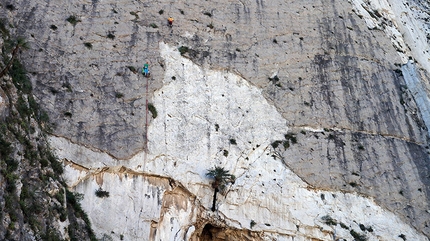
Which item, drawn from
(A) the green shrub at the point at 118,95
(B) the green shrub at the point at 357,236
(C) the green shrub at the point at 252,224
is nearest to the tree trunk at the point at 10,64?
(A) the green shrub at the point at 118,95

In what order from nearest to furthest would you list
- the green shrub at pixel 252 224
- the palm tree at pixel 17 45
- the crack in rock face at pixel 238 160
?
the palm tree at pixel 17 45 < the green shrub at pixel 252 224 < the crack in rock face at pixel 238 160

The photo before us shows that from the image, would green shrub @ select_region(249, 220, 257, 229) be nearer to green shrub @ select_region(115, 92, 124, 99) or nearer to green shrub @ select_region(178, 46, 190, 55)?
green shrub @ select_region(115, 92, 124, 99)

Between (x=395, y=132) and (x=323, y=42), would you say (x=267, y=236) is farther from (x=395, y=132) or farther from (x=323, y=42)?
(x=323, y=42)

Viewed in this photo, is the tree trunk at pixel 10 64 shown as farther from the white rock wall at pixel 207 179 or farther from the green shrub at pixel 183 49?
the green shrub at pixel 183 49

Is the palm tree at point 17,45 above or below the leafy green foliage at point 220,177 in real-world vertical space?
above

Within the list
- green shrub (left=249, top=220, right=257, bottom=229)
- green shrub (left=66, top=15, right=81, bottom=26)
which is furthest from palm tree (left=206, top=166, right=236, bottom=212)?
green shrub (left=66, top=15, right=81, bottom=26)

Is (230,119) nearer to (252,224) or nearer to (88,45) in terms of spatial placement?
(252,224)

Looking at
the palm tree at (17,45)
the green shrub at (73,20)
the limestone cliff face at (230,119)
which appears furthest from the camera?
the green shrub at (73,20)

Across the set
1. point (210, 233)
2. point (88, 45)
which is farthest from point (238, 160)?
point (88, 45)
